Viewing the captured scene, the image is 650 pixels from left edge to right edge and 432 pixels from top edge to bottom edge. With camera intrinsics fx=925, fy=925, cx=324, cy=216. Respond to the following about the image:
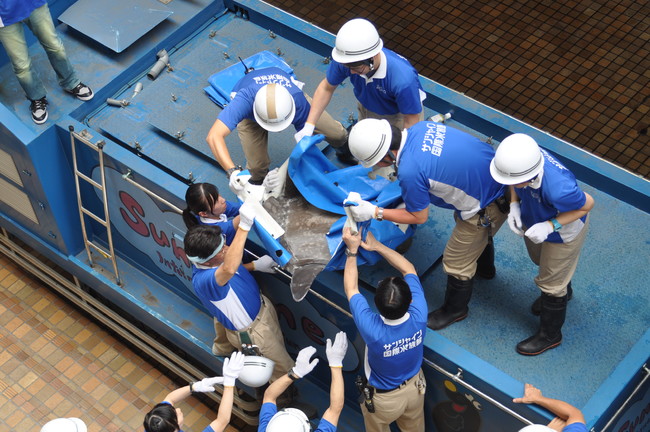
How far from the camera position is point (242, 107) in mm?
5844

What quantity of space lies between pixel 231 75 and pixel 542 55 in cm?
316

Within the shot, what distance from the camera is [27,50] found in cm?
675

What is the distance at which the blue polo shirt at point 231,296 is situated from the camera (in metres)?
5.38

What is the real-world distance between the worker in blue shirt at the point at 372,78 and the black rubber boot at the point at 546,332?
1401 millimetres

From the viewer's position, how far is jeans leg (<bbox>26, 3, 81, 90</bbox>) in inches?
262

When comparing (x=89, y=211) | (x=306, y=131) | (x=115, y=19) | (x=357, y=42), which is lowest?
(x=89, y=211)

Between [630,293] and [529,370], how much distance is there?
89cm

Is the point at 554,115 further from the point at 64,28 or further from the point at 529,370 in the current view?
the point at 64,28

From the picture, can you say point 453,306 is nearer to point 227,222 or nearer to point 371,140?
point 371,140

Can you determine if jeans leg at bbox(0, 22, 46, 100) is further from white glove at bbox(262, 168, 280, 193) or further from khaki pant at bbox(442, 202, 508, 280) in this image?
khaki pant at bbox(442, 202, 508, 280)

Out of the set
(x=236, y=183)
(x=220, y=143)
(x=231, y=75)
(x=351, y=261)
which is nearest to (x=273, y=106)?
(x=220, y=143)

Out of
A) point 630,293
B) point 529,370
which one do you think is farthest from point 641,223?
point 529,370

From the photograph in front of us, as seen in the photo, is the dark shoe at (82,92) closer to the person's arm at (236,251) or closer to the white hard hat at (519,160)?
the person's arm at (236,251)

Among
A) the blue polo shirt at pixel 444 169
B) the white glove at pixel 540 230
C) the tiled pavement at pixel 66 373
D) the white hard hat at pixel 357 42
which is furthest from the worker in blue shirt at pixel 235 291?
the white glove at pixel 540 230
